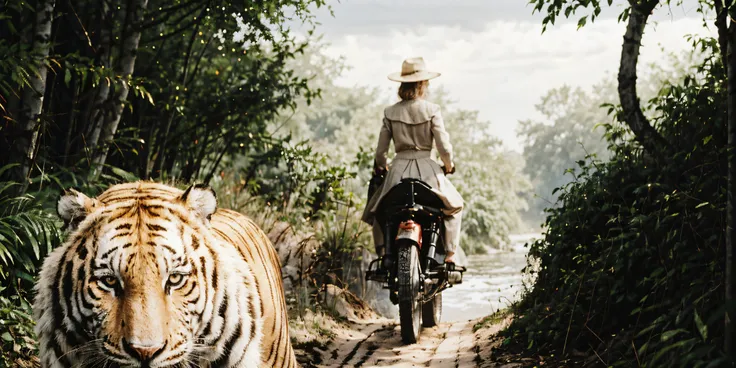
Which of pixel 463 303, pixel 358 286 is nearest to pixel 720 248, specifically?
pixel 358 286

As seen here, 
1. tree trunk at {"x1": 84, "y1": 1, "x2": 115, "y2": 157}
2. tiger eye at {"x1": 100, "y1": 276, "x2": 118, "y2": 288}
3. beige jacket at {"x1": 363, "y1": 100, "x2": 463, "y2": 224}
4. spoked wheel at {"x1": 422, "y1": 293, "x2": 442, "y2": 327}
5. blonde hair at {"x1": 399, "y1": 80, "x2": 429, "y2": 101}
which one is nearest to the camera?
tiger eye at {"x1": 100, "y1": 276, "x2": 118, "y2": 288}

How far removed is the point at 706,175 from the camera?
4.75m

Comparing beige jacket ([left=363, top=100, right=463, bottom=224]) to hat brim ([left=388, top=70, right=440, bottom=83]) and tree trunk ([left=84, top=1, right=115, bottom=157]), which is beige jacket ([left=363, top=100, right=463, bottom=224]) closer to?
hat brim ([left=388, top=70, right=440, bottom=83])

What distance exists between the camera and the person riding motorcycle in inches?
273

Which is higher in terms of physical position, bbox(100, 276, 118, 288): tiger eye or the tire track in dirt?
bbox(100, 276, 118, 288): tiger eye

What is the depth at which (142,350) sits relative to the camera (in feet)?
7.02

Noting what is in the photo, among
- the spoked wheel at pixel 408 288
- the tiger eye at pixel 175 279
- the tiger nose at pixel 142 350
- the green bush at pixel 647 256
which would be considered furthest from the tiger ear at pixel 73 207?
the spoked wheel at pixel 408 288

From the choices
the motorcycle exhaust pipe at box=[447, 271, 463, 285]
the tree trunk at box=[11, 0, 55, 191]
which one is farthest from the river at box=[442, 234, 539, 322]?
the tree trunk at box=[11, 0, 55, 191]

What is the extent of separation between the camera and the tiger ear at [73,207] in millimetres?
2408

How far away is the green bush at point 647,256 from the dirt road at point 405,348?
0.52 m

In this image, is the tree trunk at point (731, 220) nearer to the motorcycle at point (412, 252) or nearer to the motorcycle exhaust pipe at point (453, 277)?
the motorcycle at point (412, 252)

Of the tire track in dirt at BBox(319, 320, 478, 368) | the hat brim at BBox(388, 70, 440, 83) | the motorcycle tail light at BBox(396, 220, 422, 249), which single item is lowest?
the tire track in dirt at BBox(319, 320, 478, 368)

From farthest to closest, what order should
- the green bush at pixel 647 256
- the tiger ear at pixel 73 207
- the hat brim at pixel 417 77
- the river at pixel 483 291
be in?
the river at pixel 483 291, the hat brim at pixel 417 77, the green bush at pixel 647 256, the tiger ear at pixel 73 207

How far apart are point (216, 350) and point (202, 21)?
6.79m
